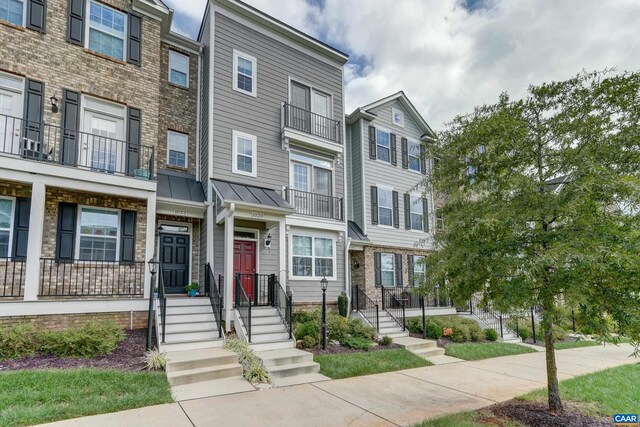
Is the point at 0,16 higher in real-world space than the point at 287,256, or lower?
higher

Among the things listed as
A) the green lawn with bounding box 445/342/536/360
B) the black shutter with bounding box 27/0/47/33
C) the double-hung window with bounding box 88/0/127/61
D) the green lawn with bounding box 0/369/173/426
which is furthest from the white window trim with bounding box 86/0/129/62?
the green lawn with bounding box 445/342/536/360

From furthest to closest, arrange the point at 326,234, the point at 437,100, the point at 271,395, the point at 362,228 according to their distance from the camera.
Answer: the point at 437,100 < the point at 362,228 < the point at 326,234 < the point at 271,395

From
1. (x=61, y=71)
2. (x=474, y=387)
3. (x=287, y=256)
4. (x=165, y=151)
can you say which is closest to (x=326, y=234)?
(x=287, y=256)

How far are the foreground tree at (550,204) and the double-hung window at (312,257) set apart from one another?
6.65m

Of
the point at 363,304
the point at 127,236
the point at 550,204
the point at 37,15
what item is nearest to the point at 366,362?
the point at 550,204

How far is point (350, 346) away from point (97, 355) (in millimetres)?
5859

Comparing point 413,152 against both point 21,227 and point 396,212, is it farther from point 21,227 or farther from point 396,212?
point 21,227

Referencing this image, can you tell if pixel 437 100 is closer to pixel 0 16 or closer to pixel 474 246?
pixel 474 246

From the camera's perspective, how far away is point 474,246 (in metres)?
5.52

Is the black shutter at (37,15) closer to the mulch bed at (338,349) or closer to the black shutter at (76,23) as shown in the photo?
the black shutter at (76,23)

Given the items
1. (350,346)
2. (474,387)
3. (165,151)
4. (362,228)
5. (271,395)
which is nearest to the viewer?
(271,395)

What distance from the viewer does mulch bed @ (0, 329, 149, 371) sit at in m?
6.58

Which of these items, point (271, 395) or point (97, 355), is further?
point (97, 355)

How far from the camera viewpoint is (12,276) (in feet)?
27.2
